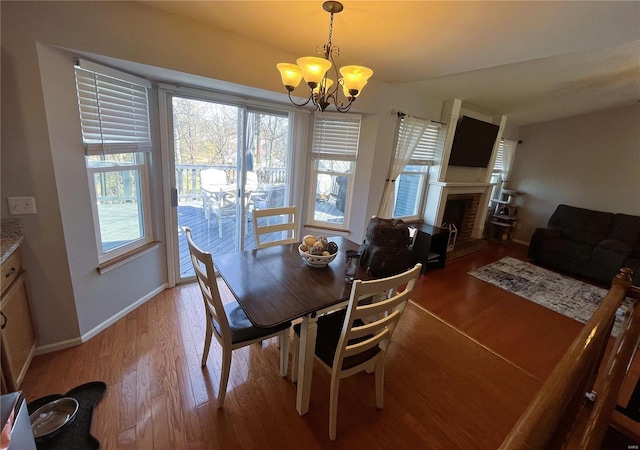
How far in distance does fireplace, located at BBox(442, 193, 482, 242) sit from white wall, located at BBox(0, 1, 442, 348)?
3.61m

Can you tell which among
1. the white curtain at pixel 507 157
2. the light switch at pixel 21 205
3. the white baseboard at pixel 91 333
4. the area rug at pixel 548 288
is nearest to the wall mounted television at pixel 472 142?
the white curtain at pixel 507 157

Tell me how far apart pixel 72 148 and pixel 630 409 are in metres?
3.58

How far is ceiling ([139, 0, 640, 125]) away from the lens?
1.53 metres

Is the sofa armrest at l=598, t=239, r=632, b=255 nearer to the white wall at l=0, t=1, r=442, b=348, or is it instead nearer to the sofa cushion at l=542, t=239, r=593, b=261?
the sofa cushion at l=542, t=239, r=593, b=261

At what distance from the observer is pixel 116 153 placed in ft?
6.50

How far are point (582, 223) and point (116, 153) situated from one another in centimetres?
657

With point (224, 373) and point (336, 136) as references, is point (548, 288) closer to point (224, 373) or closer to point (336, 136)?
point (336, 136)

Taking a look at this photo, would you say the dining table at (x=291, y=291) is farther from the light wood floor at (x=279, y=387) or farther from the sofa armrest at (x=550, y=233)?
the sofa armrest at (x=550, y=233)

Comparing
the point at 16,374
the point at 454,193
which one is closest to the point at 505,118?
the point at 454,193

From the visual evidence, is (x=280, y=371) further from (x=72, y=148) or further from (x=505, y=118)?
(x=505, y=118)

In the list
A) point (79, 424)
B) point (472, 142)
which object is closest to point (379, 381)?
point (79, 424)

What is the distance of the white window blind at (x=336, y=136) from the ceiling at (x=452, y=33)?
0.62 m

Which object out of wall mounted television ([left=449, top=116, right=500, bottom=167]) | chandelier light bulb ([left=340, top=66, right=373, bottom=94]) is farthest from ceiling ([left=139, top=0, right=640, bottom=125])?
wall mounted television ([left=449, top=116, right=500, bottom=167])

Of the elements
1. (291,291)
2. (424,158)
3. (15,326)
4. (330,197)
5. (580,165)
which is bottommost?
(15,326)
